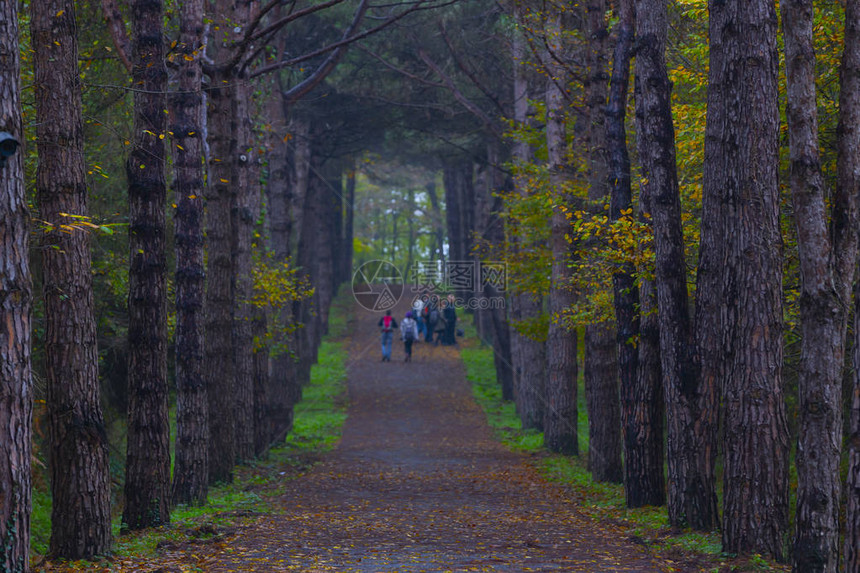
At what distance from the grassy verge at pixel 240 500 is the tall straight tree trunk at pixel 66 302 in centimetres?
54

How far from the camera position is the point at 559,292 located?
1898 centimetres

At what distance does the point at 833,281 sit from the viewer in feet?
26.2

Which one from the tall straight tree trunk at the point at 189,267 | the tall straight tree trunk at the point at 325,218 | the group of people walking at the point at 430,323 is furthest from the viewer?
the group of people walking at the point at 430,323

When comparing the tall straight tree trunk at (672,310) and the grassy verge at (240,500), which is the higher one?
the tall straight tree trunk at (672,310)

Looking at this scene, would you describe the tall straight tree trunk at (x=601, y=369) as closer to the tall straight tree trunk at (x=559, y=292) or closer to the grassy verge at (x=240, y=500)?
the tall straight tree trunk at (x=559, y=292)

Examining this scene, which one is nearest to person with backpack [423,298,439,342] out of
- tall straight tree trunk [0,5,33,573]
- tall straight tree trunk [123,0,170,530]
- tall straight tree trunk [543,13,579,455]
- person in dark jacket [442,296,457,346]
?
person in dark jacket [442,296,457,346]

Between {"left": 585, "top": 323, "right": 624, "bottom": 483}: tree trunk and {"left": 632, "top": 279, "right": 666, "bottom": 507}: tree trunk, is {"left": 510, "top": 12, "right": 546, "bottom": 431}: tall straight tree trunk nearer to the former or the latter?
{"left": 585, "top": 323, "right": 624, "bottom": 483}: tree trunk

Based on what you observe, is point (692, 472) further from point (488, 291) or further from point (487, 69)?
point (488, 291)

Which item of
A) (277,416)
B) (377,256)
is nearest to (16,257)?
(277,416)

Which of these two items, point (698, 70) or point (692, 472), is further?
point (698, 70)

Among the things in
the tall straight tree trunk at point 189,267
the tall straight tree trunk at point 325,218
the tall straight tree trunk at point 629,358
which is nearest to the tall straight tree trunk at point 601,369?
the tall straight tree trunk at point 629,358

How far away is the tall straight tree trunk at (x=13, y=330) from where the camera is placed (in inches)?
238

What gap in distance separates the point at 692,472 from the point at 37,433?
31.8 feet

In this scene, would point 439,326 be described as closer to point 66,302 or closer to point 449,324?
point 449,324
